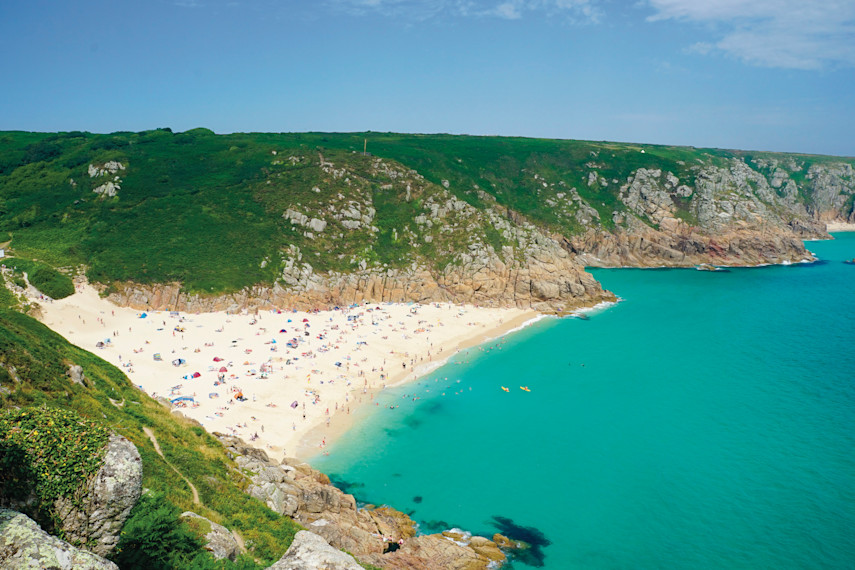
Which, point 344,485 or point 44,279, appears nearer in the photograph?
point 344,485

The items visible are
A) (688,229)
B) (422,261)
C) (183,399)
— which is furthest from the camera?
(688,229)

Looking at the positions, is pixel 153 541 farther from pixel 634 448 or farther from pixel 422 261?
pixel 422 261

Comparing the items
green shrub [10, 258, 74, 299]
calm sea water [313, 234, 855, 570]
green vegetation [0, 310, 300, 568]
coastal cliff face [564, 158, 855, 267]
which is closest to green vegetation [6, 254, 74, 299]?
green shrub [10, 258, 74, 299]

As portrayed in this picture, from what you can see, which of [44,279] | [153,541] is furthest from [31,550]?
[44,279]

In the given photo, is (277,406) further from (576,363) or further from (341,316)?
(576,363)

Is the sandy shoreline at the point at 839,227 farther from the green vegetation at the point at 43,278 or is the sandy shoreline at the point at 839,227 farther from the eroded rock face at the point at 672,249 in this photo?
the green vegetation at the point at 43,278

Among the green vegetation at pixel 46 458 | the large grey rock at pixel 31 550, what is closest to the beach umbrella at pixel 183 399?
the green vegetation at pixel 46 458
